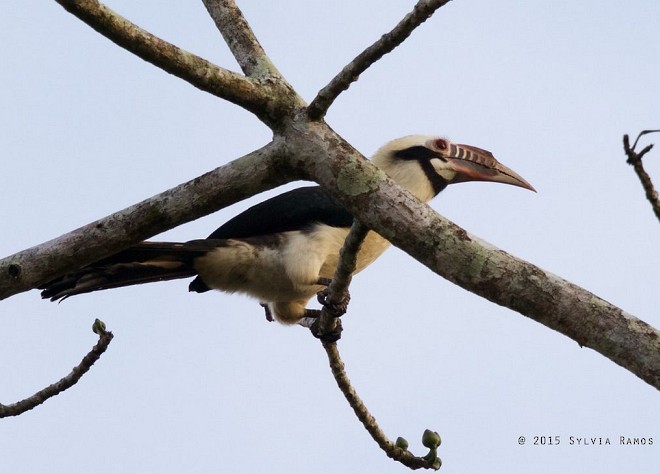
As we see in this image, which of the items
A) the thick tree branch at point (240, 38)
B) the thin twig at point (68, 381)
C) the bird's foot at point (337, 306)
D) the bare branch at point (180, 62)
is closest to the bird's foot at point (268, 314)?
the bird's foot at point (337, 306)

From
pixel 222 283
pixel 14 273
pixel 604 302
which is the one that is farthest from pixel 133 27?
pixel 222 283

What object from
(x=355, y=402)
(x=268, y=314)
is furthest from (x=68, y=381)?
(x=268, y=314)

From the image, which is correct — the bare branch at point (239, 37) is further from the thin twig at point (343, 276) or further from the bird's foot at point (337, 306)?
the bird's foot at point (337, 306)

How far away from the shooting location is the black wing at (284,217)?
510 cm

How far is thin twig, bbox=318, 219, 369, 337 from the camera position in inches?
132

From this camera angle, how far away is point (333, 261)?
5.18 m

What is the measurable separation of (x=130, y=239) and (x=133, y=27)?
2.38 feet

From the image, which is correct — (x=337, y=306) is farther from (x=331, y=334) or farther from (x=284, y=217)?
(x=284, y=217)

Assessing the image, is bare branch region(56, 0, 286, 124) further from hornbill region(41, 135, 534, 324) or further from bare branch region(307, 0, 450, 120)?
hornbill region(41, 135, 534, 324)

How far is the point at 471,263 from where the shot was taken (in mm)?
2854

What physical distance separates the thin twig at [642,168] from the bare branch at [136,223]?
4.12 feet

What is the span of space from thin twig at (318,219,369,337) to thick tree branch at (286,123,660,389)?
200 mm

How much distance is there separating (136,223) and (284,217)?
1952mm

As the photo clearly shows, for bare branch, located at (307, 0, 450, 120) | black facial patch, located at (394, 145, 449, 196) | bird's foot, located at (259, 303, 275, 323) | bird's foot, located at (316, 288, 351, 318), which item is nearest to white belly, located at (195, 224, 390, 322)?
bird's foot, located at (259, 303, 275, 323)
